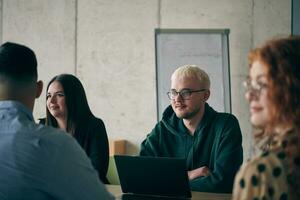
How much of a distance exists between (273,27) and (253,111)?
3.91 meters

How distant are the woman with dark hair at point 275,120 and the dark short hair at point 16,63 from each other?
0.80 m

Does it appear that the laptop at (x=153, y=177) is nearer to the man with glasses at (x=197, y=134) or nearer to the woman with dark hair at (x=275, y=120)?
the man with glasses at (x=197, y=134)

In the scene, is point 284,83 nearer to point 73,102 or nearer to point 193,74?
point 193,74

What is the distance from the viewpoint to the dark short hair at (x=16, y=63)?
1.78 metres

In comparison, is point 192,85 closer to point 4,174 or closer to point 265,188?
point 4,174

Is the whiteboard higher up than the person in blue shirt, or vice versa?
the whiteboard

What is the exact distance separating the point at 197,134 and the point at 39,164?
1920 millimetres

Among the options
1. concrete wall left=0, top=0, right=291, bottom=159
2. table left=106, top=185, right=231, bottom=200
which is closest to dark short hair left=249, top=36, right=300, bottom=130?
table left=106, top=185, right=231, bottom=200

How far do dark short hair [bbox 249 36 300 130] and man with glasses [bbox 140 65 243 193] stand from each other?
1.88 metres

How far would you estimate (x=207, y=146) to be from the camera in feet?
11.0

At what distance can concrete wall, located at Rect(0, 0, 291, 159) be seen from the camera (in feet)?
17.0

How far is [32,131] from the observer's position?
163 centimetres

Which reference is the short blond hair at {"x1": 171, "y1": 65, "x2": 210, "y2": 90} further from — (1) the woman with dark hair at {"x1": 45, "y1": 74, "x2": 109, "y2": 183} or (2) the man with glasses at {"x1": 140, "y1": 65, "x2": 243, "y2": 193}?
(1) the woman with dark hair at {"x1": 45, "y1": 74, "x2": 109, "y2": 183}

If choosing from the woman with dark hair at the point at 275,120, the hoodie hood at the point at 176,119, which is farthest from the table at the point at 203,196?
the woman with dark hair at the point at 275,120
